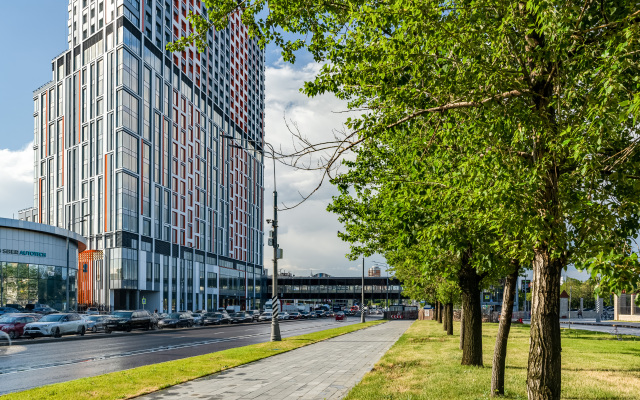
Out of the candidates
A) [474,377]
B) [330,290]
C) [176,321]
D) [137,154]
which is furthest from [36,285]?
[330,290]

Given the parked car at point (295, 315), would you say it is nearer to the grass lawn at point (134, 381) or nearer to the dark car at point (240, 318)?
the dark car at point (240, 318)

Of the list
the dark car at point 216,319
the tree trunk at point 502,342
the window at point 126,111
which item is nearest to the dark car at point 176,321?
the dark car at point 216,319

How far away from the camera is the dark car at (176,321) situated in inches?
1914

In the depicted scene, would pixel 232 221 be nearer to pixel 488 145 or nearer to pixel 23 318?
pixel 23 318

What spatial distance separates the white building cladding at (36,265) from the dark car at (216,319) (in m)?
13.9

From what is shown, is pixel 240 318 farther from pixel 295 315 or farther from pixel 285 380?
pixel 285 380

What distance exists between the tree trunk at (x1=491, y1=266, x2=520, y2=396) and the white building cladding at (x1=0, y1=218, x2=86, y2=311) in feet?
165

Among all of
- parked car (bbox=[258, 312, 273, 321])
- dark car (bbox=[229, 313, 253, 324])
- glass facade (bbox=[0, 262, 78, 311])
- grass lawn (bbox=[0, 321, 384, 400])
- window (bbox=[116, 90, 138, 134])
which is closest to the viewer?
grass lawn (bbox=[0, 321, 384, 400])

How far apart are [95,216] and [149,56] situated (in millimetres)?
22298

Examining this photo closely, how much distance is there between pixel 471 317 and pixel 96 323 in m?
32.1

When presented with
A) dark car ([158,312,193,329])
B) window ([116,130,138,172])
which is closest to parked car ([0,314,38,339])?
dark car ([158,312,193,329])

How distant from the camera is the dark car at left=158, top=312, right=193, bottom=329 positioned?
160ft

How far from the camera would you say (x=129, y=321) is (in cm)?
4159

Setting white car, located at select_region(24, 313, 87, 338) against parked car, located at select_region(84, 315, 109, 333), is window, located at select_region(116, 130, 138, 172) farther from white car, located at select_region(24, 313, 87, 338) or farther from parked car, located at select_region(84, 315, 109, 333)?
white car, located at select_region(24, 313, 87, 338)
